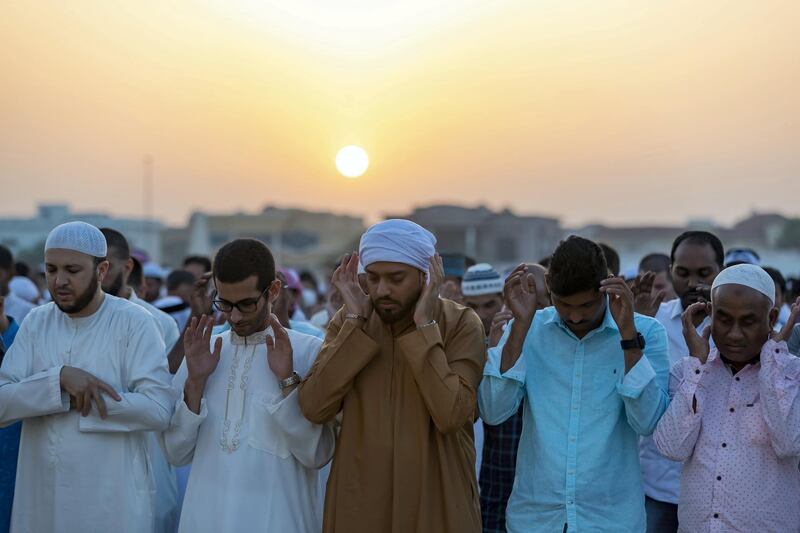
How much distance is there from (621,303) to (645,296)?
141 cm

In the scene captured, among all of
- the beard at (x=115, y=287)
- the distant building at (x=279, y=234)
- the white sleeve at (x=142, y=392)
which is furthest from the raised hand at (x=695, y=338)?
the distant building at (x=279, y=234)

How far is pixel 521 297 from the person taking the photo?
14.5ft

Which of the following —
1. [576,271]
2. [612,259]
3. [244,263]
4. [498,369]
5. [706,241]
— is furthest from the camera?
[612,259]

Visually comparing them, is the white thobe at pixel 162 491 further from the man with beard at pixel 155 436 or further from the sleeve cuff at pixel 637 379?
the sleeve cuff at pixel 637 379

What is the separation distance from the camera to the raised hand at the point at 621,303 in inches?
165

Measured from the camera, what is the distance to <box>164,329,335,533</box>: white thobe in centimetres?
454

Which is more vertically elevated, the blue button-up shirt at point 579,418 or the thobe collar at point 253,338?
the thobe collar at point 253,338

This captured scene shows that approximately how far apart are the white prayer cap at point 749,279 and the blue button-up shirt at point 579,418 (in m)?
0.42

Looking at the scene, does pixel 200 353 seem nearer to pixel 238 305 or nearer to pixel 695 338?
pixel 238 305

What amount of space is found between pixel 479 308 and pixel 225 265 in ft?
8.60

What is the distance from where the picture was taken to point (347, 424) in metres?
4.40

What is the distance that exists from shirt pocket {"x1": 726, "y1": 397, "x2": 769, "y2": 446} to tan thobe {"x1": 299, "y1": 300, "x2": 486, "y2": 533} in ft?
3.97

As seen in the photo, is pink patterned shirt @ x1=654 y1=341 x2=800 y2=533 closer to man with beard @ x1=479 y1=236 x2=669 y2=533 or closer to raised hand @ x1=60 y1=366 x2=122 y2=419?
man with beard @ x1=479 y1=236 x2=669 y2=533

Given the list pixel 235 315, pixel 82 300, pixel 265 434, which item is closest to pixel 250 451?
pixel 265 434
